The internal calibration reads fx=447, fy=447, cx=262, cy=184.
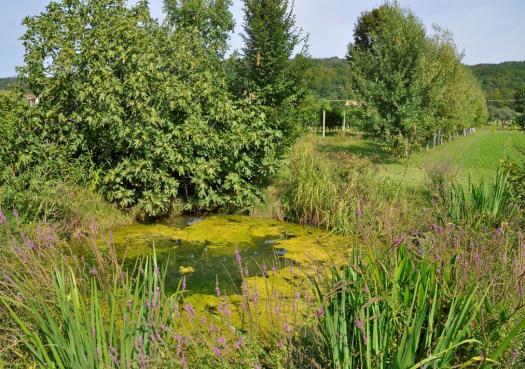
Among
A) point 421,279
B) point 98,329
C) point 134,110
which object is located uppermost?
point 134,110

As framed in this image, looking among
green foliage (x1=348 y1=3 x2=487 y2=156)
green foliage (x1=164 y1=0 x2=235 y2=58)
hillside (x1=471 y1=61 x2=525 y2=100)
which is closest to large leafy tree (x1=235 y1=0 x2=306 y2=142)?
green foliage (x1=348 y1=3 x2=487 y2=156)

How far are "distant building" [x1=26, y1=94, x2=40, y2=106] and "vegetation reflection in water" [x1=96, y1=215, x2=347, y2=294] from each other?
3.27 meters

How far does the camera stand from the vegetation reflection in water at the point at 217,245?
6428 millimetres

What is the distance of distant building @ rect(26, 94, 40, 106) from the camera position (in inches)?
363

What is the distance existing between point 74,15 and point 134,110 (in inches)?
98.4

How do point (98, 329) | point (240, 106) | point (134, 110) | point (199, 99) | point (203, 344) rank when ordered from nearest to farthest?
point (98, 329)
point (203, 344)
point (134, 110)
point (199, 99)
point (240, 106)

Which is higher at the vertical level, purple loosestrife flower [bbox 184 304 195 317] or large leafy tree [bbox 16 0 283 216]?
large leafy tree [bbox 16 0 283 216]

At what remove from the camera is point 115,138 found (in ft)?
28.6

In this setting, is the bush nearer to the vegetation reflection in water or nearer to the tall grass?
the vegetation reflection in water

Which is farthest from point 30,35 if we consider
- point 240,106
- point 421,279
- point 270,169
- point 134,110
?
point 421,279

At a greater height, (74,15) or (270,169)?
(74,15)

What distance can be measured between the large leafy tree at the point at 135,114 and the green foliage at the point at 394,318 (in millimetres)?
6894

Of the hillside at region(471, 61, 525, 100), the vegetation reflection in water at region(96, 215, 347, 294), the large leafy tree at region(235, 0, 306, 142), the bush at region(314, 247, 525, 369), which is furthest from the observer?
the hillside at region(471, 61, 525, 100)

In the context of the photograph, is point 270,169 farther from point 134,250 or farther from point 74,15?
point 74,15
